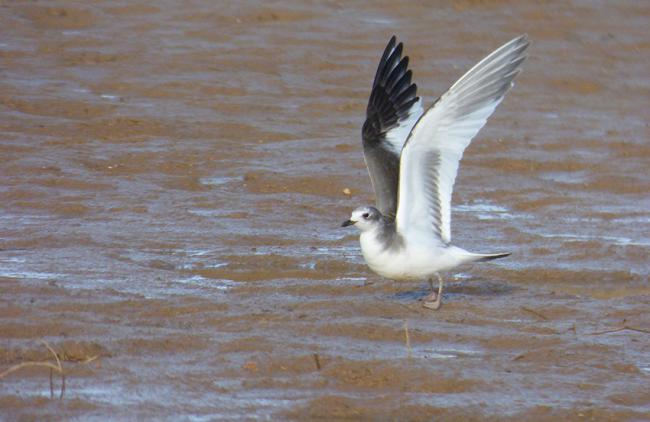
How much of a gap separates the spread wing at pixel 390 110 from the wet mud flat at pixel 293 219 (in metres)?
0.89

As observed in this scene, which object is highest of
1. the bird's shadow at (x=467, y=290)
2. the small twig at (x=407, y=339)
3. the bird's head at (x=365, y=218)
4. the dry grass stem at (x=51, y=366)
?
Result: the bird's head at (x=365, y=218)

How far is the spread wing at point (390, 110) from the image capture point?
834 cm

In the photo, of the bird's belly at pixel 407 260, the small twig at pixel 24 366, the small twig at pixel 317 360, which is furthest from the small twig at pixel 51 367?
the bird's belly at pixel 407 260

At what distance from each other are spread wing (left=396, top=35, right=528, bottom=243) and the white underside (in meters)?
0.11

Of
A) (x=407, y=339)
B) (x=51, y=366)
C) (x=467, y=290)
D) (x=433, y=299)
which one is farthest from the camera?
(x=467, y=290)

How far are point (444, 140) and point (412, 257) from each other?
2.40ft

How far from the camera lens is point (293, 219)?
9.97 m

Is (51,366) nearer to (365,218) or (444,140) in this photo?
(365,218)

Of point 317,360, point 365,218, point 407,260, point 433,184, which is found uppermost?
point 433,184

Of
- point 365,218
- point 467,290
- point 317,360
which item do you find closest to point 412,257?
point 365,218

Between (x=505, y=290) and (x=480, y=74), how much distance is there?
1.48 m

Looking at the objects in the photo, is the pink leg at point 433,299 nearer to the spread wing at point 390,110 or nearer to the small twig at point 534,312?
the small twig at point 534,312

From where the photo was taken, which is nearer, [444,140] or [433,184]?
[444,140]

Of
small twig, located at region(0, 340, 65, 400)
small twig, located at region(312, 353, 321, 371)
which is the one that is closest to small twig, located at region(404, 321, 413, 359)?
small twig, located at region(312, 353, 321, 371)
